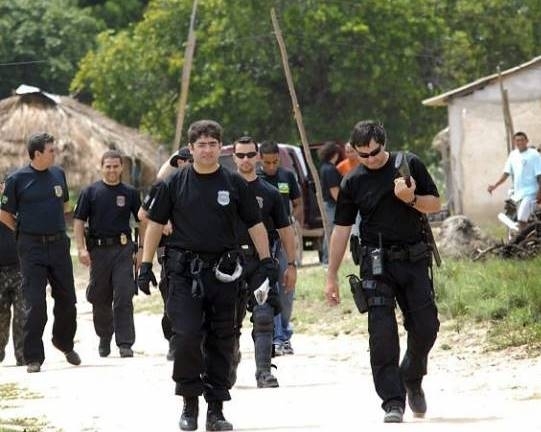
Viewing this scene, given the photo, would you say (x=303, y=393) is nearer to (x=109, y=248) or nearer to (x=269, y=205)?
(x=269, y=205)

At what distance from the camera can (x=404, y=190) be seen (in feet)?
36.0

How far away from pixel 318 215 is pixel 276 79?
54.1 feet

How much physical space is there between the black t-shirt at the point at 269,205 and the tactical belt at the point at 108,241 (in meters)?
2.75

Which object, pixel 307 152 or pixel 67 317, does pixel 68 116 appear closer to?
pixel 307 152

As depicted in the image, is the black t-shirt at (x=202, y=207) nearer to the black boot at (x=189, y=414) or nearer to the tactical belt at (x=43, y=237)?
the black boot at (x=189, y=414)

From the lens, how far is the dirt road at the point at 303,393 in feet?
36.9

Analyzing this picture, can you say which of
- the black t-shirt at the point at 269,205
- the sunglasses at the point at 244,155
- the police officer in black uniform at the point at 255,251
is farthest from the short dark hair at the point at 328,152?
the sunglasses at the point at 244,155

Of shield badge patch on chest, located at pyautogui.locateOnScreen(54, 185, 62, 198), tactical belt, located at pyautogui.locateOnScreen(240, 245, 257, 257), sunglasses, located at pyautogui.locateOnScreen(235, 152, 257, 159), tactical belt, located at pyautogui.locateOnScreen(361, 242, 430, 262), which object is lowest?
tactical belt, located at pyautogui.locateOnScreen(240, 245, 257, 257)

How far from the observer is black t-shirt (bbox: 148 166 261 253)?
36.4 ft

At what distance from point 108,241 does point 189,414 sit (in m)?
5.60

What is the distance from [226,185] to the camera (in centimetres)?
1116

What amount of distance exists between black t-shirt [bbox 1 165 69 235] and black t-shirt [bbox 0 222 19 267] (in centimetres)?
87

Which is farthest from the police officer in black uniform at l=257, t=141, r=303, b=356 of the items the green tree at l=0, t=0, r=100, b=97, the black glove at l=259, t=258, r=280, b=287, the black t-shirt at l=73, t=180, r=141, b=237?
the green tree at l=0, t=0, r=100, b=97

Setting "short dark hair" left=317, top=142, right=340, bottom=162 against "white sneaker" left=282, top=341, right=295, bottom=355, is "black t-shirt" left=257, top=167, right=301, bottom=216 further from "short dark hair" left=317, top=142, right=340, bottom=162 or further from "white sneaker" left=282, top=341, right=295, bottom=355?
"short dark hair" left=317, top=142, right=340, bottom=162
